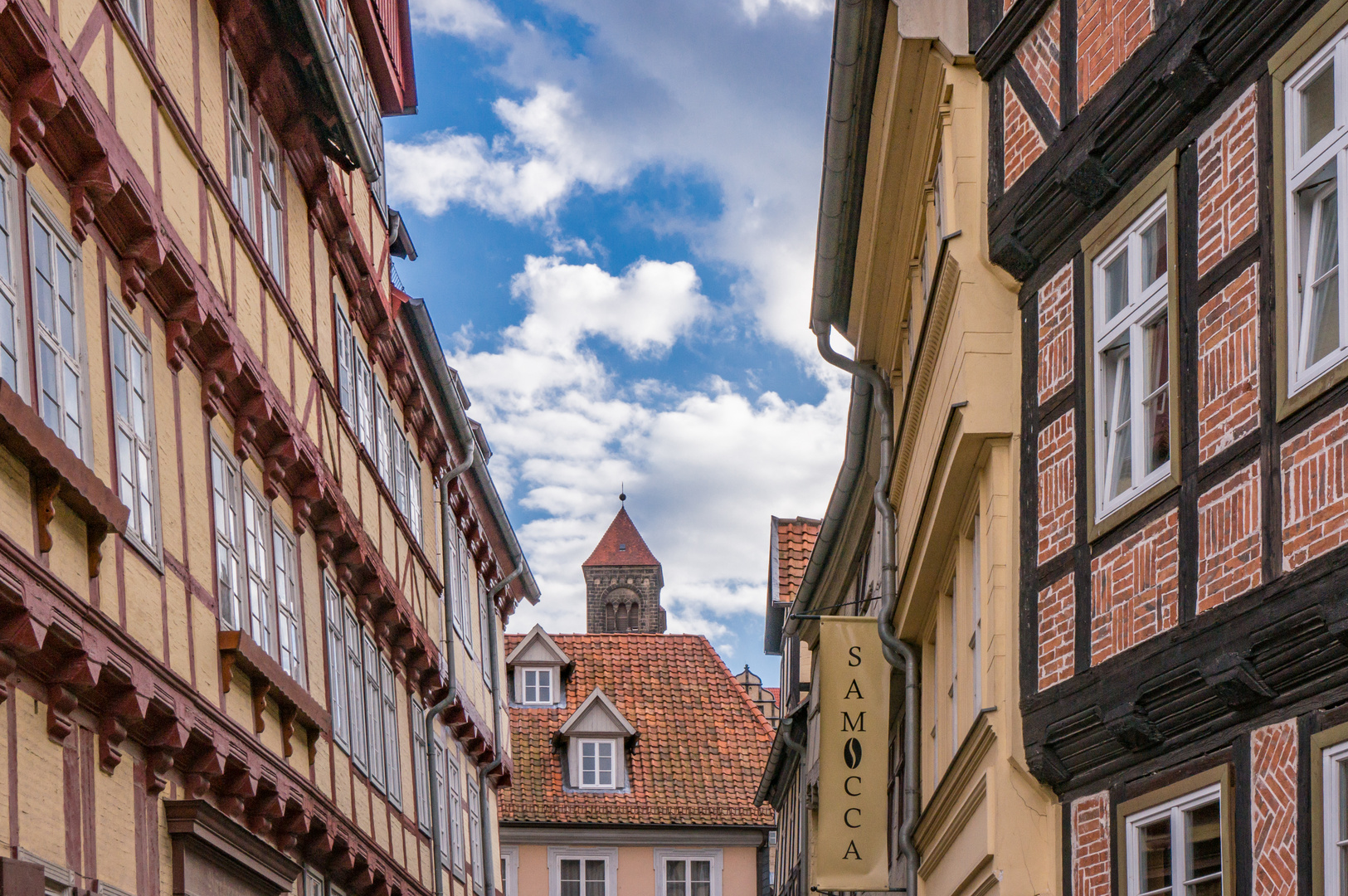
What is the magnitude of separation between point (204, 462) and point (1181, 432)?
6137 millimetres

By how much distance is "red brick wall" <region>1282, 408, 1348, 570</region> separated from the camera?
5.98 meters

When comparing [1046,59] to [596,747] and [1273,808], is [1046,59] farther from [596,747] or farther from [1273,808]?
[596,747]

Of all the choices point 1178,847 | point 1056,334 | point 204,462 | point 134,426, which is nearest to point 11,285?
point 134,426

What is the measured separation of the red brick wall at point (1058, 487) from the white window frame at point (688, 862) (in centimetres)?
3034

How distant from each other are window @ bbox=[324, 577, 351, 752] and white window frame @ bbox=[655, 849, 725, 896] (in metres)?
23.8

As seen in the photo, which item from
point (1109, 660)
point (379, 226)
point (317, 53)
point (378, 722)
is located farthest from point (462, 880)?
point (1109, 660)

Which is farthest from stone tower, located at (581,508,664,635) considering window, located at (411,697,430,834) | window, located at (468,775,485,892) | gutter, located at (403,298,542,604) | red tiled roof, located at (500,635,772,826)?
window, located at (411,697,430,834)

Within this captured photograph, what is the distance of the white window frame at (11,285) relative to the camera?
302 inches

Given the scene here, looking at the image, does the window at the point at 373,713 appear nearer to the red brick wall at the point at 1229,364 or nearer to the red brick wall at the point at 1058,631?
the red brick wall at the point at 1058,631

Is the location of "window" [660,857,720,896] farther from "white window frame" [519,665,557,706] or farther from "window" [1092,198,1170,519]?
"window" [1092,198,1170,519]

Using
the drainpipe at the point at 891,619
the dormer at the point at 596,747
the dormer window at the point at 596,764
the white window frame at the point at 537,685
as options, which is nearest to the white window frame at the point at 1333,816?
the drainpipe at the point at 891,619

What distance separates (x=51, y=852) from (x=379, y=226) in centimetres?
1153

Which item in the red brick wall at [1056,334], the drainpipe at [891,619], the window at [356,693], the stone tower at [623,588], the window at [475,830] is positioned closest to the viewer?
the red brick wall at [1056,334]

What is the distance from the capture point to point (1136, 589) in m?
7.84
